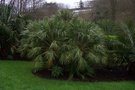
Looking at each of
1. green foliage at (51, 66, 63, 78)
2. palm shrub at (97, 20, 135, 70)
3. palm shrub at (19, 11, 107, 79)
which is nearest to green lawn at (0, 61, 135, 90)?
green foliage at (51, 66, 63, 78)

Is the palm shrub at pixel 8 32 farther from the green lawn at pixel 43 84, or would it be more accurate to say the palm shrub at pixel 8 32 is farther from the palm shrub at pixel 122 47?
the palm shrub at pixel 122 47

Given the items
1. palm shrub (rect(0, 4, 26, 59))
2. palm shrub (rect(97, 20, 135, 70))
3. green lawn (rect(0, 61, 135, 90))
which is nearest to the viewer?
green lawn (rect(0, 61, 135, 90))

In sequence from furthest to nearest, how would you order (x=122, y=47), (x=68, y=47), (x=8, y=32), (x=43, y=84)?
1. (x=8, y=32)
2. (x=122, y=47)
3. (x=68, y=47)
4. (x=43, y=84)

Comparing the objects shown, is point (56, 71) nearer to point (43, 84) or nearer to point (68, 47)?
point (68, 47)

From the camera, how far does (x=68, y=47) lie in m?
8.46

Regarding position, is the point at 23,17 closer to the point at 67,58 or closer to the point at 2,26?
the point at 2,26

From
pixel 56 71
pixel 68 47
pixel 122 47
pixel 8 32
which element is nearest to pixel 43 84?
pixel 56 71

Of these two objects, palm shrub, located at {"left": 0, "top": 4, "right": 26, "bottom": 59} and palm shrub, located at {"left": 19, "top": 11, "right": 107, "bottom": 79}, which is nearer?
palm shrub, located at {"left": 19, "top": 11, "right": 107, "bottom": 79}

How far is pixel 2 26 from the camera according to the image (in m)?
12.6

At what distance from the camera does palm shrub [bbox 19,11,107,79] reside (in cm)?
847

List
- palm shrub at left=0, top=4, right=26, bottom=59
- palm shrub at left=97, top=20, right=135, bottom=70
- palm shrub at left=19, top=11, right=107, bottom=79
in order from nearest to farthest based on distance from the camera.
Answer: palm shrub at left=19, top=11, right=107, bottom=79
palm shrub at left=97, top=20, right=135, bottom=70
palm shrub at left=0, top=4, right=26, bottom=59

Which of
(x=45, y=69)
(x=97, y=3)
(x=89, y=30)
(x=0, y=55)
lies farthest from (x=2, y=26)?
(x=97, y=3)

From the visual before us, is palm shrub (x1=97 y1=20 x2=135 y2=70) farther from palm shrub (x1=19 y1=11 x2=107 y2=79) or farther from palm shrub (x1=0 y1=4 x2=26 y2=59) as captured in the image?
palm shrub (x1=0 y1=4 x2=26 y2=59)

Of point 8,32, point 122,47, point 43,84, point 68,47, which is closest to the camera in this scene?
point 43,84
